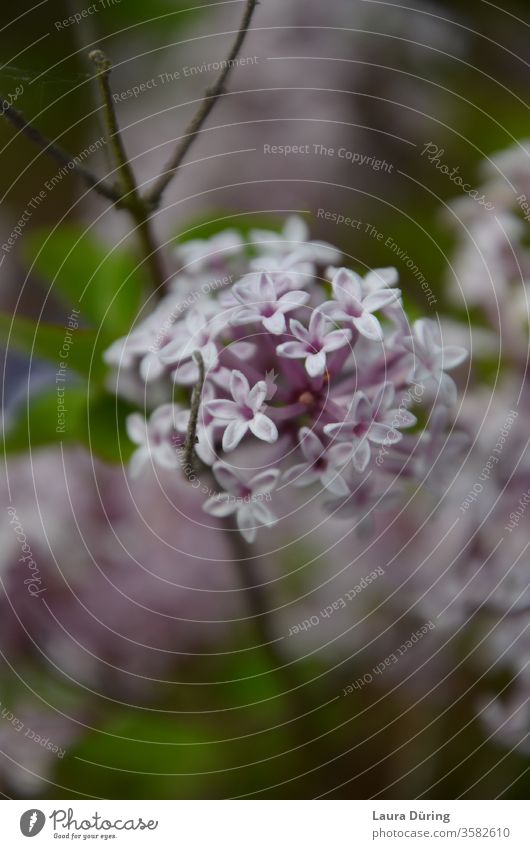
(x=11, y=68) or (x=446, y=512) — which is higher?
(x=11, y=68)

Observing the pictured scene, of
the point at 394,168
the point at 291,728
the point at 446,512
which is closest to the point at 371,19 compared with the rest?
the point at 394,168

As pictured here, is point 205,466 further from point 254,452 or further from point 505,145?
point 505,145

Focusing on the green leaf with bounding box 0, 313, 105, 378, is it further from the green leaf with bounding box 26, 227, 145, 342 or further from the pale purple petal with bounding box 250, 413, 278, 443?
the pale purple petal with bounding box 250, 413, 278, 443

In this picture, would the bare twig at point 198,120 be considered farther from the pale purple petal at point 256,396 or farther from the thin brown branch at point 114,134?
the pale purple petal at point 256,396
